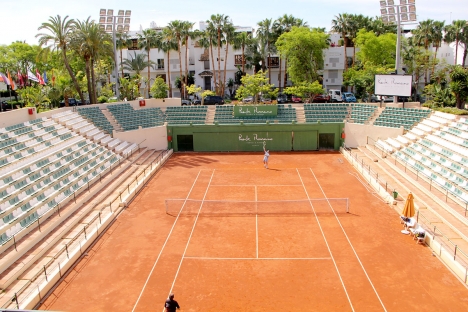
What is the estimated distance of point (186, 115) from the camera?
43750 millimetres

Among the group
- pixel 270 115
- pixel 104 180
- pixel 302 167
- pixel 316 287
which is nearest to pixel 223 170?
pixel 302 167

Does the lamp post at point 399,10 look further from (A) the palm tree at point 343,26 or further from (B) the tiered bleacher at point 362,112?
(A) the palm tree at point 343,26

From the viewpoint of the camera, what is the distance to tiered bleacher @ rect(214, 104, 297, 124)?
138 ft

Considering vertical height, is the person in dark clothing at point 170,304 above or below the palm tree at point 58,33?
below

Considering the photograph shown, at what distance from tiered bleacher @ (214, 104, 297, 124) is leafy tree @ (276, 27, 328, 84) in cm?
1602

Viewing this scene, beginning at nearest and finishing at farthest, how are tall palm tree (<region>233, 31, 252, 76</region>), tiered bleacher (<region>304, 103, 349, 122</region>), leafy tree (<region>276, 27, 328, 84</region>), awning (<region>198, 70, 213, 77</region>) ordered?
1. tiered bleacher (<region>304, 103, 349, 122</region>)
2. leafy tree (<region>276, 27, 328, 84</region>)
3. tall palm tree (<region>233, 31, 252, 76</region>)
4. awning (<region>198, 70, 213, 77</region>)

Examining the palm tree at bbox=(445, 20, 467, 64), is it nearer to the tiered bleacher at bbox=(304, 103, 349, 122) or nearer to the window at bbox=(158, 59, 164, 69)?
the tiered bleacher at bbox=(304, 103, 349, 122)

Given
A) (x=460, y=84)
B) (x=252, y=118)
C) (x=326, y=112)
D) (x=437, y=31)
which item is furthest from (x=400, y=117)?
(x=437, y=31)

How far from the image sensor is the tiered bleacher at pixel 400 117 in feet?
119

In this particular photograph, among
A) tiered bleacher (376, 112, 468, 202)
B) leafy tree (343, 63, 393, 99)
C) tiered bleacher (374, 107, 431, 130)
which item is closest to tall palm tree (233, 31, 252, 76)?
leafy tree (343, 63, 393, 99)

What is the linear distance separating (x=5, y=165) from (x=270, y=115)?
2660 cm

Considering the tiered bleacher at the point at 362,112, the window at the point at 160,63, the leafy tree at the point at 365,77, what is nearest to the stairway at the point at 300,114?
the tiered bleacher at the point at 362,112

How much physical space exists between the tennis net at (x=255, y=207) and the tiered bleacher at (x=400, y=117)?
51.8 feet

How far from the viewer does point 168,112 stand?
145ft
